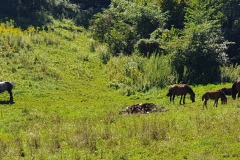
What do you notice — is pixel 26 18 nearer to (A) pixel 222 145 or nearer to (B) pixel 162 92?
(B) pixel 162 92

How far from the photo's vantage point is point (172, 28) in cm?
4622

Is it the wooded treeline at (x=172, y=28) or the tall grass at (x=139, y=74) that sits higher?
the wooded treeline at (x=172, y=28)

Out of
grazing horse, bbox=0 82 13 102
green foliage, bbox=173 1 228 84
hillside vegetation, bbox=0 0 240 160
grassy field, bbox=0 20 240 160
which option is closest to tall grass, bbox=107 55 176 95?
hillside vegetation, bbox=0 0 240 160

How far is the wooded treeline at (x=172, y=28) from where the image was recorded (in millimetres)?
40562

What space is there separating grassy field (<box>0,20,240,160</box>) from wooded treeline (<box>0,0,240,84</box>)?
5234 millimetres

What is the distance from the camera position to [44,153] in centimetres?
1650

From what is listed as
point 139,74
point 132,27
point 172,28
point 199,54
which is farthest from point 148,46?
point 139,74

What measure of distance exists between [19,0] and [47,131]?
4449cm

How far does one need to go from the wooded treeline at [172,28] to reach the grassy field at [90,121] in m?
5.23

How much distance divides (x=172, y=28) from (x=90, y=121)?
2654 centimetres

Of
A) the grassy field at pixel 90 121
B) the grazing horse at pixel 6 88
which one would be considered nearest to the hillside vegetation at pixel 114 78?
the grassy field at pixel 90 121

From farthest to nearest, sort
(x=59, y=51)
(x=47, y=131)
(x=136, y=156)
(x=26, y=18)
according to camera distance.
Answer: (x=26, y=18)
(x=59, y=51)
(x=47, y=131)
(x=136, y=156)

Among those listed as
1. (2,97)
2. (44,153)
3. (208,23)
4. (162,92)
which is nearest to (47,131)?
(44,153)

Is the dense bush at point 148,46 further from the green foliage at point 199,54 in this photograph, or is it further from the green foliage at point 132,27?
the green foliage at point 199,54
